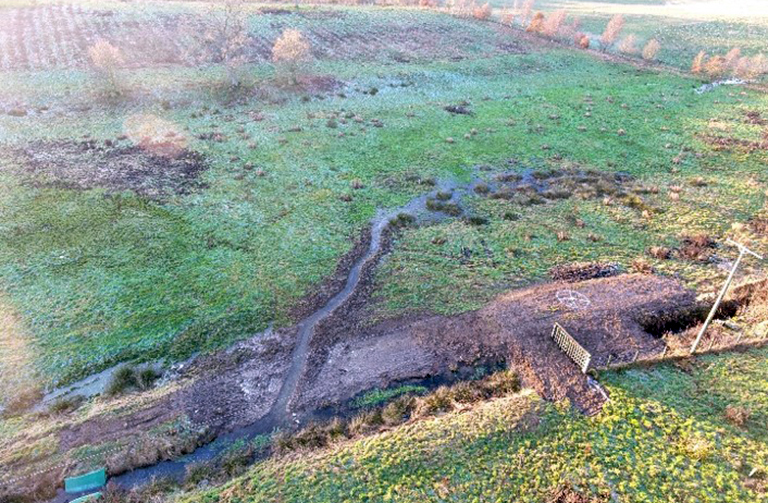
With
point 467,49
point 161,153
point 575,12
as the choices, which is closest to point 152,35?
point 161,153

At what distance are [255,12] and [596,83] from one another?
5218 centimetres

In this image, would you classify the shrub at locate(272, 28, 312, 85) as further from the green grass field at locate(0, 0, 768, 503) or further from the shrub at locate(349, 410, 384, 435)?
the shrub at locate(349, 410, 384, 435)

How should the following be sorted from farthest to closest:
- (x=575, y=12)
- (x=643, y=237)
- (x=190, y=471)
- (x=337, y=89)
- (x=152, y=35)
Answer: (x=575, y=12) → (x=152, y=35) → (x=337, y=89) → (x=643, y=237) → (x=190, y=471)

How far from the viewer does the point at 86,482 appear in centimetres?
1725

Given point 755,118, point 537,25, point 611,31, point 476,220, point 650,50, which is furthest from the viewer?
point 537,25

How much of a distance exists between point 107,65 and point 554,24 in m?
67.5

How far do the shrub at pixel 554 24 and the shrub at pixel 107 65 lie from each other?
65.9m

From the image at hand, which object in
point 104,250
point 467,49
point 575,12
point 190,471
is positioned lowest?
point 190,471

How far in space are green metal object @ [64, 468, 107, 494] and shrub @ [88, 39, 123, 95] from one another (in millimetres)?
42756

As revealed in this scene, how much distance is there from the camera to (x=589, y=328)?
23.9 metres

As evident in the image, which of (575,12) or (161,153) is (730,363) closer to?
(161,153)

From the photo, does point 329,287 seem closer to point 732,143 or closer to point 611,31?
point 732,143

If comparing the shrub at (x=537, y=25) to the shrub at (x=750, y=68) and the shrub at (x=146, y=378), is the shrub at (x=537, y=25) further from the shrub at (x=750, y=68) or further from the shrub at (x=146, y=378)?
the shrub at (x=146, y=378)

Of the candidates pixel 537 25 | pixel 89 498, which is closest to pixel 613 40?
pixel 537 25
